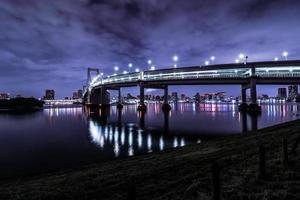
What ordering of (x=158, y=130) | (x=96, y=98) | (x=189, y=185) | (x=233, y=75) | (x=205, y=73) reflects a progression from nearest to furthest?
1. (x=189, y=185)
2. (x=158, y=130)
3. (x=233, y=75)
4. (x=205, y=73)
5. (x=96, y=98)

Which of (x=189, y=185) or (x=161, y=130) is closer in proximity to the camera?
(x=189, y=185)

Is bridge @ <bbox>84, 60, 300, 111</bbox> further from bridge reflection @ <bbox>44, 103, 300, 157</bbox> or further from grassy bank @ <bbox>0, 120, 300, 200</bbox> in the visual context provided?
grassy bank @ <bbox>0, 120, 300, 200</bbox>

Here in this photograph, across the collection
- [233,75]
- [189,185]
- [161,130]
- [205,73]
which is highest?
[205,73]

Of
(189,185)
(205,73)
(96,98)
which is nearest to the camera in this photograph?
(189,185)

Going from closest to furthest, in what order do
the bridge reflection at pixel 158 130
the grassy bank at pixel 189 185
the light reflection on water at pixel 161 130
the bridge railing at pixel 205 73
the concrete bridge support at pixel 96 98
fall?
the grassy bank at pixel 189 185, the bridge reflection at pixel 158 130, the light reflection on water at pixel 161 130, the bridge railing at pixel 205 73, the concrete bridge support at pixel 96 98

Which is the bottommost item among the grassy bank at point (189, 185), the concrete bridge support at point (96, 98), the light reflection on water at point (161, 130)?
the light reflection on water at point (161, 130)

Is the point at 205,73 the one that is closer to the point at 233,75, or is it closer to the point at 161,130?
the point at 233,75

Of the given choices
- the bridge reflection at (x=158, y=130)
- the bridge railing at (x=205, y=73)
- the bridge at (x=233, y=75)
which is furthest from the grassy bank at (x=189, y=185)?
the bridge railing at (x=205, y=73)

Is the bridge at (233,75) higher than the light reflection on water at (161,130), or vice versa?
the bridge at (233,75)

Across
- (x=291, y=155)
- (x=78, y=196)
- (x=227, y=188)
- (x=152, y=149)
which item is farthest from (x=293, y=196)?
(x=152, y=149)

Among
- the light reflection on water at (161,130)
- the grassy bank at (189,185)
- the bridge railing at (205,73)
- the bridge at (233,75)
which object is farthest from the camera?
the bridge railing at (205,73)

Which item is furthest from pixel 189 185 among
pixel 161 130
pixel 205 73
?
pixel 205 73

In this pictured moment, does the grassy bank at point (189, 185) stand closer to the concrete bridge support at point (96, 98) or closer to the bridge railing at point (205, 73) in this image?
the bridge railing at point (205, 73)

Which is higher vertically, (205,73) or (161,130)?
(205,73)
